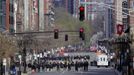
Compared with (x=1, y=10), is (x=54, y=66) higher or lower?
lower

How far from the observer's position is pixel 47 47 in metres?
174

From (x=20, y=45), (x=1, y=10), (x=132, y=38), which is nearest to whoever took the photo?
(x=132, y=38)

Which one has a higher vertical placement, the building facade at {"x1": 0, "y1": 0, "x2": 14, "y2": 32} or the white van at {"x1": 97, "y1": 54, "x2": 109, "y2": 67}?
the building facade at {"x1": 0, "y1": 0, "x2": 14, "y2": 32}

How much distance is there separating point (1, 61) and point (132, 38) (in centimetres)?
1545

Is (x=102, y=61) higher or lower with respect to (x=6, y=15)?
lower

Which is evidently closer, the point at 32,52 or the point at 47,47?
the point at 32,52

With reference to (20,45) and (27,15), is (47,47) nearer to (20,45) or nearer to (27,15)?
(27,15)

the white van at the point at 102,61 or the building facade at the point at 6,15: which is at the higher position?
the building facade at the point at 6,15

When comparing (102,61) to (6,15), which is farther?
(6,15)

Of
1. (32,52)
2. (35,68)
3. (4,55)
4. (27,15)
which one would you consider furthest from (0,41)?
(27,15)

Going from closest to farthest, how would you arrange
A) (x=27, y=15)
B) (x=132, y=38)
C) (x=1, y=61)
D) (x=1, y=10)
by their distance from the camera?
(x=1, y=61) → (x=132, y=38) → (x=1, y=10) → (x=27, y=15)

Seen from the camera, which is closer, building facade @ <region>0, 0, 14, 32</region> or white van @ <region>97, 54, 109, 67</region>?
white van @ <region>97, 54, 109, 67</region>

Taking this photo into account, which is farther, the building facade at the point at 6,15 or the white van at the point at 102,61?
the building facade at the point at 6,15

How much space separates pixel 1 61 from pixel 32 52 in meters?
65.3
